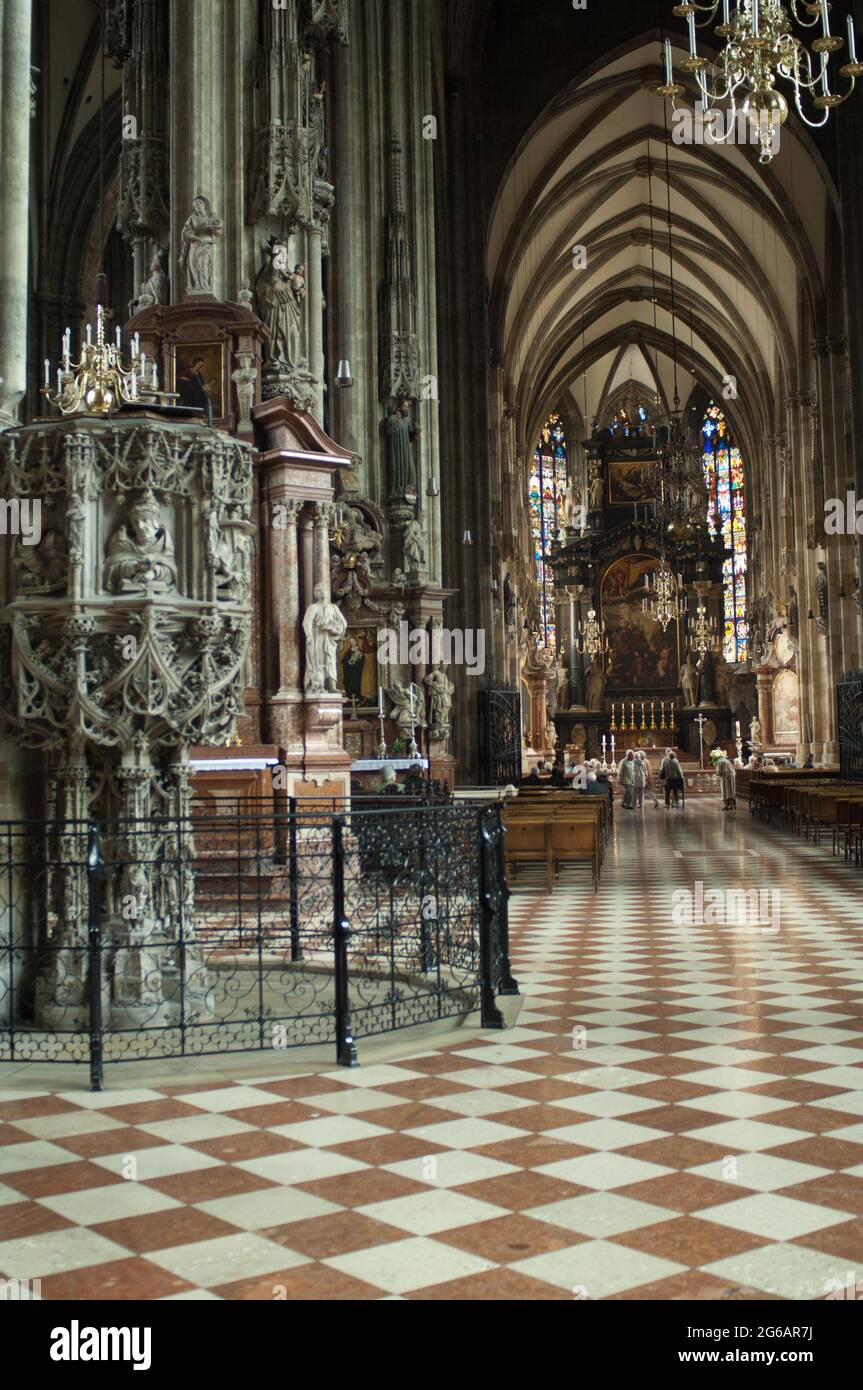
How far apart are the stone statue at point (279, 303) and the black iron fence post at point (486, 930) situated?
787cm

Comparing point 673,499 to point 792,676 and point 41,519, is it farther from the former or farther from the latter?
point 41,519

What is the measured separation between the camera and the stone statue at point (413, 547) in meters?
20.2

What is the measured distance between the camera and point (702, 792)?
135 feet

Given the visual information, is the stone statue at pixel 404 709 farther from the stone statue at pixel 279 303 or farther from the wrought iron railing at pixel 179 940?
the wrought iron railing at pixel 179 940

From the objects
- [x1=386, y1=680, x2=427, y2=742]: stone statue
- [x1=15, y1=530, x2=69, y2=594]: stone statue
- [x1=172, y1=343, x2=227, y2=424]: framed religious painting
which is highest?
[x1=172, y1=343, x2=227, y2=424]: framed religious painting

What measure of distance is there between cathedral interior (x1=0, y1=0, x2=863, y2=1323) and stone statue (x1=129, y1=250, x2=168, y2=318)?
0.11 m

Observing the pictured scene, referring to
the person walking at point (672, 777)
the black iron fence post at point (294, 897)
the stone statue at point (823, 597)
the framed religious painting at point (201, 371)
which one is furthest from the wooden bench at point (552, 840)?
the stone statue at point (823, 597)

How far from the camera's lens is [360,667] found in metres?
19.5

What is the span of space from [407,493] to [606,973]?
13.0 metres

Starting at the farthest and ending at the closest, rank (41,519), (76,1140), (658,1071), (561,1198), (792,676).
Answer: (792,676), (41,519), (658,1071), (76,1140), (561,1198)

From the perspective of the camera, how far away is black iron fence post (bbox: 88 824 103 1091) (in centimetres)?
557

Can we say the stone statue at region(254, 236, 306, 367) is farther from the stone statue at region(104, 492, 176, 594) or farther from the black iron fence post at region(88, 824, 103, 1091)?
the black iron fence post at region(88, 824, 103, 1091)

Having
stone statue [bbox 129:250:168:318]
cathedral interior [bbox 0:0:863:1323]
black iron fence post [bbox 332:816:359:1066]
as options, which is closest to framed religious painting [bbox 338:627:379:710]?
cathedral interior [bbox 0:0:863:1323]

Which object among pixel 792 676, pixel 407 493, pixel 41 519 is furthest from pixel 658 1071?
pixel 792 676
